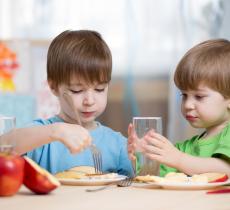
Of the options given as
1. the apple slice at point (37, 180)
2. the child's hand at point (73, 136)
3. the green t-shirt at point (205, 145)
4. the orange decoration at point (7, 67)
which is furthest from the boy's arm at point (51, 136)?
the orange decoration at point (7, 67)

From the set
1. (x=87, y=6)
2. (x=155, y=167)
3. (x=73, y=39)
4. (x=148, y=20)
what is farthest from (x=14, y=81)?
(x=155, y=167)

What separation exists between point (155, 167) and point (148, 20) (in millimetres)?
2169

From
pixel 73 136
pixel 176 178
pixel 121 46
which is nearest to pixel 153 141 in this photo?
pixel 176 178

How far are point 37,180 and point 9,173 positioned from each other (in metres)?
0.06

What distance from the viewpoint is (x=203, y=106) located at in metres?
1.81

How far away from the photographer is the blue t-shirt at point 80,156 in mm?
1829

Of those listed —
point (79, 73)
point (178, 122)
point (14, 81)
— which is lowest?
point (178, 122)

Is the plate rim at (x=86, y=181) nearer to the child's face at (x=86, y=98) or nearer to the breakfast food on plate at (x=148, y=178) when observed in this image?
the breakfast food on plate at (x=148, y=178)

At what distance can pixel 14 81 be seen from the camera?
11.9ft

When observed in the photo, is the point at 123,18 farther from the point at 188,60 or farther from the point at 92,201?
the point at 92,201

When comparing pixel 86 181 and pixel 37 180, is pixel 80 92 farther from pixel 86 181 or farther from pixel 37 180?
pixel 37 180

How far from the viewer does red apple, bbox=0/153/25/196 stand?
3.84 feet

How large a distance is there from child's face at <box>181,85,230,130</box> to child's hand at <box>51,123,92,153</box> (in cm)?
55

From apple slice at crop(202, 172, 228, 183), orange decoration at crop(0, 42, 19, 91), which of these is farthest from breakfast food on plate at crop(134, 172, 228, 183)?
orange decoration at crop(0, 42, 19, 91)
